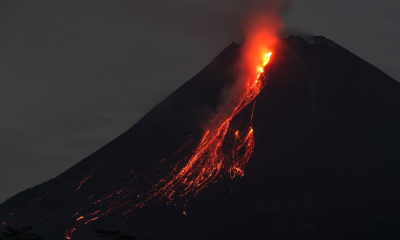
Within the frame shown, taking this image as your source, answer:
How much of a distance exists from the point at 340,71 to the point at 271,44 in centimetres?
1185

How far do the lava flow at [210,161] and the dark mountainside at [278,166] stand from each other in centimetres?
163

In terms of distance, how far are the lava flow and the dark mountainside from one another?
163 centimetres

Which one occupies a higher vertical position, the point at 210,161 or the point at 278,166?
the point at 210,161

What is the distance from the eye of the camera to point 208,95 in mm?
142625

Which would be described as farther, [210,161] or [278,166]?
[210,161]

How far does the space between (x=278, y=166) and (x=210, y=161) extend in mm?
9476

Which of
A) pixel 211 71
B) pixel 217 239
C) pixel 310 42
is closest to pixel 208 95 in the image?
pixel 211 71

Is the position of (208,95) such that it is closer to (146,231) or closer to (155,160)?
(155,160)

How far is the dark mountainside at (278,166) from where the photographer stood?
112 metres

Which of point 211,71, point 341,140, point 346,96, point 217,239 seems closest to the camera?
point 217,239

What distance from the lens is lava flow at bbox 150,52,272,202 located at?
401ft

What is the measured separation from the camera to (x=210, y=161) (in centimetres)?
12444

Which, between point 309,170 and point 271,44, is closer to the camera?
point 309,170

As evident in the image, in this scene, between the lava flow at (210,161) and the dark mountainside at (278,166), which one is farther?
the lava flow at (210,161)
